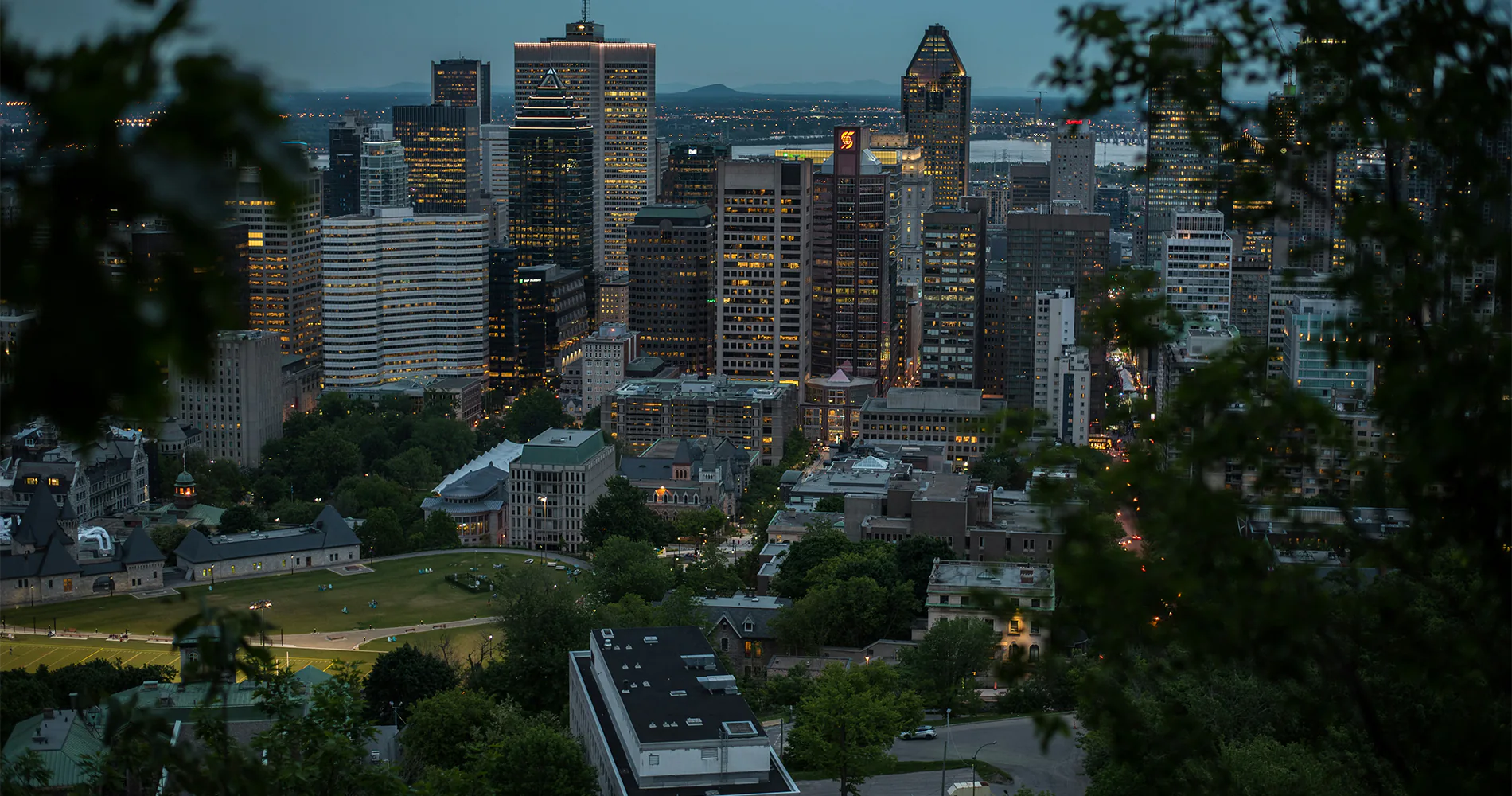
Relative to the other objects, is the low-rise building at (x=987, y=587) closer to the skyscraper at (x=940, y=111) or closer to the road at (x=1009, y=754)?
the road at (x=1009, y=754)

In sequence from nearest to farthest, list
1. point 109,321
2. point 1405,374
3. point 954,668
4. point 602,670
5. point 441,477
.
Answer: point 109,321 < point 1405,374 < point 602,670 < point 954,668 < point 441,477

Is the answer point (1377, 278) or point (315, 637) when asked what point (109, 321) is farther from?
point (315, 637)

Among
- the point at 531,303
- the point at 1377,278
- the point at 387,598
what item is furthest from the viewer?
the point at 531,303

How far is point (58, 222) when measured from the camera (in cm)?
411

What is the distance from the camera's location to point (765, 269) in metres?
90.4

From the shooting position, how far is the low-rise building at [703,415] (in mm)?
80375

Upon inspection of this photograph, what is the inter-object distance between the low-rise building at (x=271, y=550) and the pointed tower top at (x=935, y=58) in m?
119

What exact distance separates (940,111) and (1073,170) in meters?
14.4

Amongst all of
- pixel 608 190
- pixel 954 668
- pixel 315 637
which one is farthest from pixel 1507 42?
pixel 608 190

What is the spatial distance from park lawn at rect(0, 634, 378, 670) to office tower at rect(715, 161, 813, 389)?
46.7 meters

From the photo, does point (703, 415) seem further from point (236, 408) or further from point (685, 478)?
point (236, 408)

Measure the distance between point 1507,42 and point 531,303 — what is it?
3922 inches

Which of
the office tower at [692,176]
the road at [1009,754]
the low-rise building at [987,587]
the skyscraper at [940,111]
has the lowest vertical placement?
the road at [1009,754]

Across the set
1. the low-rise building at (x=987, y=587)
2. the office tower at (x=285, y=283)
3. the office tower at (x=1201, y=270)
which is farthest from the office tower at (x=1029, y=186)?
the low-rise building at (x=987, y=587)
